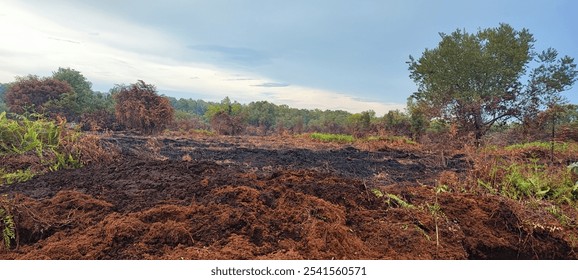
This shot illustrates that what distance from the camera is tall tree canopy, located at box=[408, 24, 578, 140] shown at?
57.9ft

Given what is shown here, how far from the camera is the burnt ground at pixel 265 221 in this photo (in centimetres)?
288

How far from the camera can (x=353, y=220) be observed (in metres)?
3.45

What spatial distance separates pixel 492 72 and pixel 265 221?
19.0m

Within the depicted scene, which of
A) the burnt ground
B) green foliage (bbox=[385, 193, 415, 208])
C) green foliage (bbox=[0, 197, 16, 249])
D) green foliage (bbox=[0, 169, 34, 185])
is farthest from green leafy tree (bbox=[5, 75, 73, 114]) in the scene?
green foliage (bbox=[385, 193, 415, 208])

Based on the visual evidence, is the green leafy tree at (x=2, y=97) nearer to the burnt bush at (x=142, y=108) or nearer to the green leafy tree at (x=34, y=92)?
the green leafy tree at (x=34, y=92)

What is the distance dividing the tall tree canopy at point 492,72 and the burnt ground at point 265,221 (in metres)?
13.8

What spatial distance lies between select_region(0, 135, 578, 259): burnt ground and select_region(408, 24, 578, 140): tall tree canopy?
45.3 feet

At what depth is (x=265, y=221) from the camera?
127 inches

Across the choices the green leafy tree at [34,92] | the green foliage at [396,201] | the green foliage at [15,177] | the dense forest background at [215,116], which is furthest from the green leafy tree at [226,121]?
the green foliage at [396,201]

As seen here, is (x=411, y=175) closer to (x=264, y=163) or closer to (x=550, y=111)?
(x=264, y=163)

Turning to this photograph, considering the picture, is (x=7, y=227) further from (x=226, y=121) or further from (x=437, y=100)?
(x=226, y=121)

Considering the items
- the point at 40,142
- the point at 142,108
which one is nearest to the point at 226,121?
the point at 142,108
